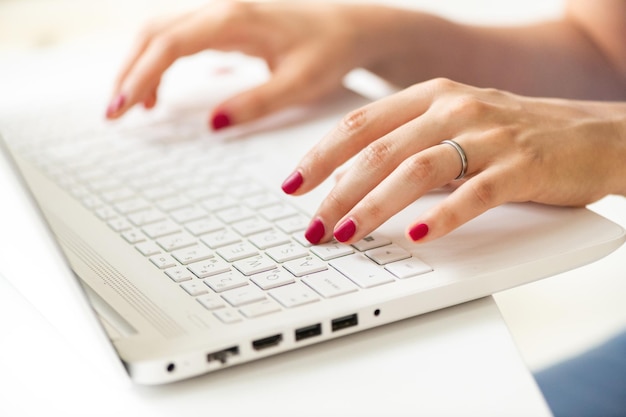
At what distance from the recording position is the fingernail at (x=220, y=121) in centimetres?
89

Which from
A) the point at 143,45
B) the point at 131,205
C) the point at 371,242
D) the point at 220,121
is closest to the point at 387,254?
the point at 371,242

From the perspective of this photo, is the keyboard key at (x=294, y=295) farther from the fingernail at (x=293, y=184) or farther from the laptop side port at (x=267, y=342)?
the fingernail at (x=293, y=184)

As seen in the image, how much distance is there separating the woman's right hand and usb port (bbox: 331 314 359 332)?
416mm

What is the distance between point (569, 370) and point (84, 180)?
446 millimetres

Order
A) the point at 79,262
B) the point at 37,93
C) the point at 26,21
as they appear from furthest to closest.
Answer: the point at 26,21 → the point at 37,93 → the point at 79,262

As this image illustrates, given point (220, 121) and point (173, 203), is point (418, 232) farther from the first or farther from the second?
point (220, 121)

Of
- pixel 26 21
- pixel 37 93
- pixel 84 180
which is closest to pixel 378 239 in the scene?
pixel 84 180

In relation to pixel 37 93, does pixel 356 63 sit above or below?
below

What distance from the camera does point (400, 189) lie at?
2.02ft

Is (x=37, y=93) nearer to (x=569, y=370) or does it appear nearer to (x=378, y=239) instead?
(x=378, y=239)

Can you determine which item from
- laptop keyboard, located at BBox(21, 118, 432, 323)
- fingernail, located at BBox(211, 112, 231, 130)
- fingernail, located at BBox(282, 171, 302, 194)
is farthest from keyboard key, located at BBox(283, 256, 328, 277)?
fingernail, located at BBox(211, 112, 231, 130)

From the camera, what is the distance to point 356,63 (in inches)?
37.7

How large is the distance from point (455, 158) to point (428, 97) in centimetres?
7

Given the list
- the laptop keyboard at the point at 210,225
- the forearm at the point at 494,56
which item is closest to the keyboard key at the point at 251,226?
the laptop keyboard at the point at 210,225
